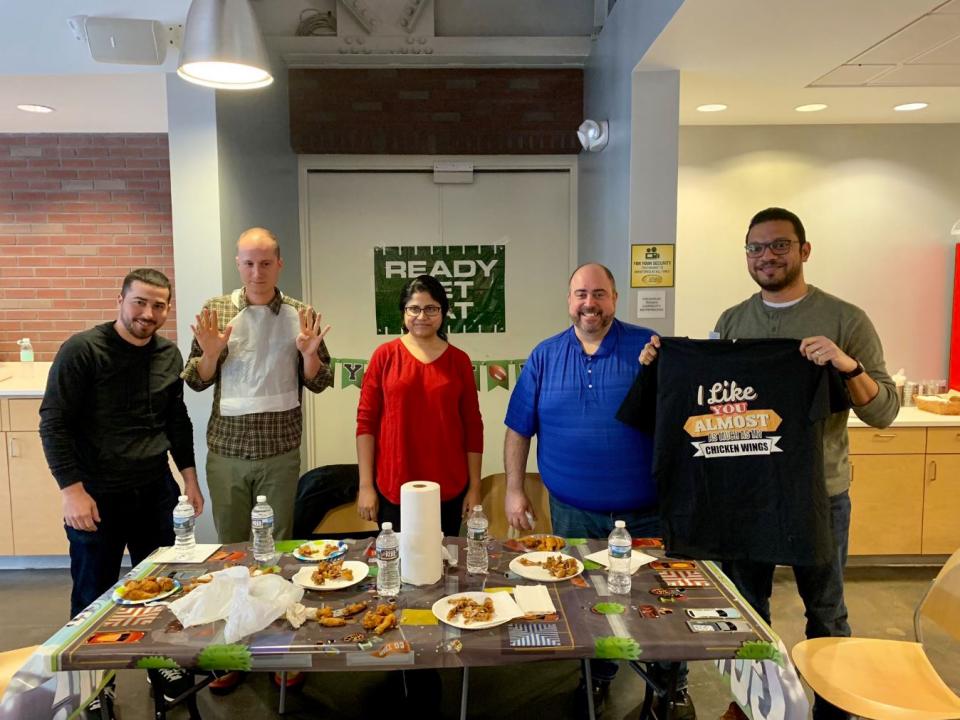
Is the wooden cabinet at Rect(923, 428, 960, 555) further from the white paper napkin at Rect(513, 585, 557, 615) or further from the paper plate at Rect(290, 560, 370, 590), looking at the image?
the paper plate at Rect(290, 560, 370, 590)

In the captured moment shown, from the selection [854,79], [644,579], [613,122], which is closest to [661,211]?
[613,122]

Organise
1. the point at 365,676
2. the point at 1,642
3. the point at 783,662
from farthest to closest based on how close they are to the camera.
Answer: the point at 1,642, the point at 365,676, the point at 783,662

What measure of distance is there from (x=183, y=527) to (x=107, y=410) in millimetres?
577

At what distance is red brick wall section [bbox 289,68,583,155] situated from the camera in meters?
4.02

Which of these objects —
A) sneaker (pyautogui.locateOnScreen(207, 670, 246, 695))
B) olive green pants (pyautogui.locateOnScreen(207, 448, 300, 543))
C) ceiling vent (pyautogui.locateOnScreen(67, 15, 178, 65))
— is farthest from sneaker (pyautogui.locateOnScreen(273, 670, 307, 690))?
ceiling vent (pyautogui.locateOnScreen(67, 15, 178, 65))

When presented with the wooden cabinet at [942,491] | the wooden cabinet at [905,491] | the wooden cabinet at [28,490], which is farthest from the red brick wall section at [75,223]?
the wooden cabinet at [942,491]

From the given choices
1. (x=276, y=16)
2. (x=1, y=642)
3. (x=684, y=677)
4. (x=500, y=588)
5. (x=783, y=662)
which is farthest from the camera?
(x=276, y=16)

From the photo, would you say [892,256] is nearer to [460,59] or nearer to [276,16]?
[460,59]

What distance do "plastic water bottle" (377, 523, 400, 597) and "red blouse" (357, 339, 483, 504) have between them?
620 millimetres

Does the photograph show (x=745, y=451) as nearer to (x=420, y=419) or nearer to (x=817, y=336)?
(x=817, y=336)

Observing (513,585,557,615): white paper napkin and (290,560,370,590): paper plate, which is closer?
(513,585,557,615): white paper napkin

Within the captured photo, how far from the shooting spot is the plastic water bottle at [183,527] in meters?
2.06

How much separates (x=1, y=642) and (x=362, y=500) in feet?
6.46

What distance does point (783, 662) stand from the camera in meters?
1.52
